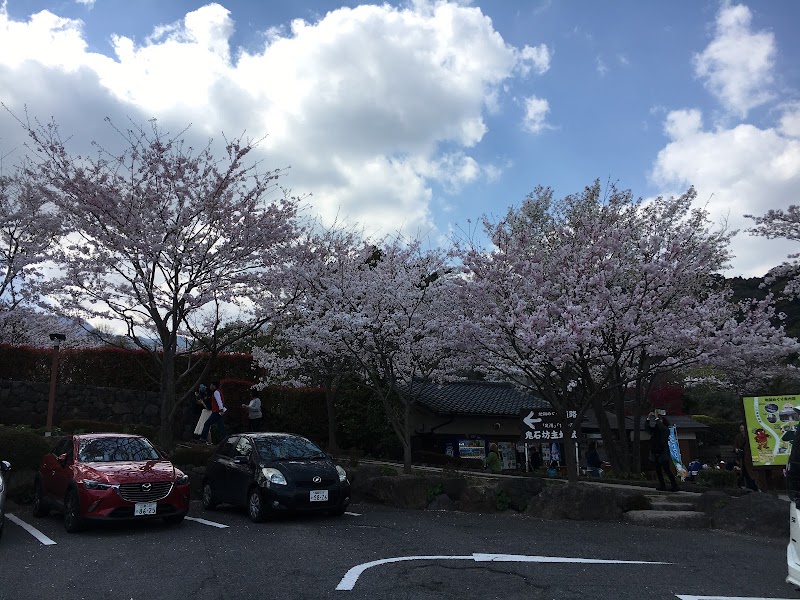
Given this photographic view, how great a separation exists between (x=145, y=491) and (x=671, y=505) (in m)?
8.68

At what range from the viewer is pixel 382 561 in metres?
7.25

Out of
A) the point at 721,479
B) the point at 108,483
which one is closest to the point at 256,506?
the point at 108,483

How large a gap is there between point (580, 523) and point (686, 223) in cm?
1131

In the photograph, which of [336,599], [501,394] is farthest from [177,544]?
[501,394]

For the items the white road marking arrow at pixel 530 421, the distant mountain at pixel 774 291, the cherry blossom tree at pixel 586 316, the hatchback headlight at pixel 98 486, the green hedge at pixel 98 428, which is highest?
the distant mountain at pixel 774 291

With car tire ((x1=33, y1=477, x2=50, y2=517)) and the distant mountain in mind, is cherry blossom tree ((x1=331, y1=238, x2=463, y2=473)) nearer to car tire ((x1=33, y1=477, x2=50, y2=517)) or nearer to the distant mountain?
car tire ((x1=33, y1=477, x2=50, y2=517))

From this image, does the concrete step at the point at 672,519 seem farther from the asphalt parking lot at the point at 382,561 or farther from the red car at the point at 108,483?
the red car at the point at 108,483

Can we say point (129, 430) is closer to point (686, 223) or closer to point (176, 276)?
point (176, 276)

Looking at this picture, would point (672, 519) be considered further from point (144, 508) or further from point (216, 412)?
point (216, 412)

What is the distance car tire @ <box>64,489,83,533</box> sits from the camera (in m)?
9.23

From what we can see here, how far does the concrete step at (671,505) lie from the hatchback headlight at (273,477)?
6.37m

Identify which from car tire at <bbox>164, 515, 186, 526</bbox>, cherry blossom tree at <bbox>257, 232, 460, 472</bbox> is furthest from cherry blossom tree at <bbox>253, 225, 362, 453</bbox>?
car tire at <bbox>164, 515, 186, 526</bbox>

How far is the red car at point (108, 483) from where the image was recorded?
9203 millimetres

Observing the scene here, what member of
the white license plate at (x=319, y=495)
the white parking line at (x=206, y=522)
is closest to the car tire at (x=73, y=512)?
the white parking line at (x=206, y=522)
